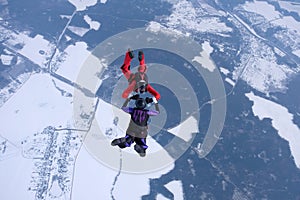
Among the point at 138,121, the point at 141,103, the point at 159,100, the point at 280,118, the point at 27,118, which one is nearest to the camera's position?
the point at 141,103

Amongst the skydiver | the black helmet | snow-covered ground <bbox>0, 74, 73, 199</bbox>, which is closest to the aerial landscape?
snow-covered ground <bbox>0, 74, 73, 199</bbox>

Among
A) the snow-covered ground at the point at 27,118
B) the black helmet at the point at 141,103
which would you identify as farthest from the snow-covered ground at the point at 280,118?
the black helmet at the point at 141,103

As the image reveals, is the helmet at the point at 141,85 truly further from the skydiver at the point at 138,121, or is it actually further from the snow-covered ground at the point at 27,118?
the snow-covered ground at the point at 27,118

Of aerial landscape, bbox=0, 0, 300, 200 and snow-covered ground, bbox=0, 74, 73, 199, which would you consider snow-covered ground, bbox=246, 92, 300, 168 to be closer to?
aerial landscape, bbox=0, 0, 300, 200

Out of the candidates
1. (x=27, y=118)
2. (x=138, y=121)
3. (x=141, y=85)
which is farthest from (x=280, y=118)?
(x=141, y=85)

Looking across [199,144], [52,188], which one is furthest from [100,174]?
[199,144]

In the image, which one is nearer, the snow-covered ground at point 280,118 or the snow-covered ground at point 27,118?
the snow-covered ground at point 27,118

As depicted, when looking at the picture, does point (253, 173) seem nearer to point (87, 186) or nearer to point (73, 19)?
point (87, 186)

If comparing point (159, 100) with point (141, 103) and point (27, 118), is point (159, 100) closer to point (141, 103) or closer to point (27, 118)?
point (27, 118)

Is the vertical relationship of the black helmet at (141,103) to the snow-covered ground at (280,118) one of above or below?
above
